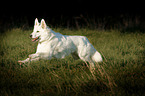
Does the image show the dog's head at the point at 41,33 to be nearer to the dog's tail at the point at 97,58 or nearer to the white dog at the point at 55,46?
the white dog at the point at 55,46

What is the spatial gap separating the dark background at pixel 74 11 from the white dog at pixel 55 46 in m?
5.69

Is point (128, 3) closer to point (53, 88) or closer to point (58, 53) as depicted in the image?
point (58, 53)

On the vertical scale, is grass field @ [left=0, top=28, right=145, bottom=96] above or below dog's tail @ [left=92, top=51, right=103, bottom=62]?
below

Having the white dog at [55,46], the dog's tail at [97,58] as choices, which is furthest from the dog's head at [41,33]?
the dog's tail at [97,58]

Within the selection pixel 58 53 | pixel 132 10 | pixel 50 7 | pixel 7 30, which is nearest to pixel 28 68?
pixel 58 53

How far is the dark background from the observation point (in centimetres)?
994

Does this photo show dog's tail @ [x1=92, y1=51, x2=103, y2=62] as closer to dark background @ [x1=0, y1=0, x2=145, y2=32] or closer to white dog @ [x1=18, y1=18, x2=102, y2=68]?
white dog @ [x1=18, y1=18, x2=102, y2=68]

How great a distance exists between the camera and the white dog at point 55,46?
3891mm

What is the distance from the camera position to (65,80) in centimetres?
321

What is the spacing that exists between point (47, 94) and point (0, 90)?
810 mm

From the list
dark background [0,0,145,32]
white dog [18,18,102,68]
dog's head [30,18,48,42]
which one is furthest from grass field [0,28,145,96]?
dark background [0,0,145,32]

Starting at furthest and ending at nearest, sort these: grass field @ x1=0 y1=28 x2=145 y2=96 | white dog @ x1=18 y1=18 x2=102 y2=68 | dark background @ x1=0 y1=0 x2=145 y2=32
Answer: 1. dark background @ x1=0 y1=0 x2=145 y2=32
2. white dog @ x1=18 y1=18 x2=102 y2=68
3. grass field @ x1=0 y1=28 x2=145 y2=96

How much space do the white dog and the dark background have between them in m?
5.69

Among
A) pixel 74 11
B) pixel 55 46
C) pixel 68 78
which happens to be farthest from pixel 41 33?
pixel 74 11
